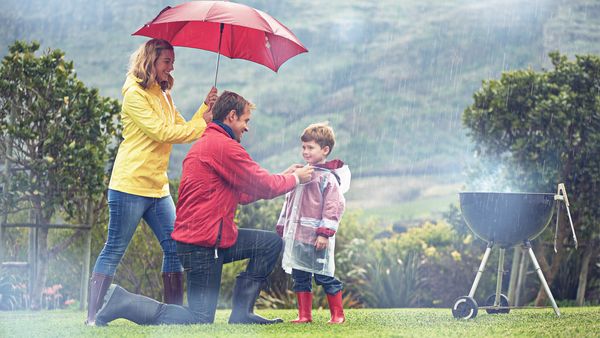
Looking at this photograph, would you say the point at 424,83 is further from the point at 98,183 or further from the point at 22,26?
the point at 98,183

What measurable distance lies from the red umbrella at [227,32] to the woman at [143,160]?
0.30 m

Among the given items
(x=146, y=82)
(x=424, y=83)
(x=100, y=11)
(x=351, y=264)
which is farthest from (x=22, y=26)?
(x=146, y=82)

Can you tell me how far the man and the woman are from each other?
165 mm

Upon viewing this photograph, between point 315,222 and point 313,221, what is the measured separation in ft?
0.05

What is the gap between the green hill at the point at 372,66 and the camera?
129 ft

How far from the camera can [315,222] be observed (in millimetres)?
5629

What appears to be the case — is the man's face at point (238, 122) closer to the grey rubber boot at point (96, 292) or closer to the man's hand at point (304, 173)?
the man's hand at point (304, 173)

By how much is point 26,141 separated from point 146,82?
2.79 metres

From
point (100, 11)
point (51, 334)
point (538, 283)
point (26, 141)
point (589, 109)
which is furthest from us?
point (100, 11)

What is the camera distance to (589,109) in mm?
8812

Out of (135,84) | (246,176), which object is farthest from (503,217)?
(135,84)

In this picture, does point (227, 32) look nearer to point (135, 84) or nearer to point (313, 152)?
point (135, 84)

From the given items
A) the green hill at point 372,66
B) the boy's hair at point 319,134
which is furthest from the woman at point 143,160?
the green hill at point 372,66

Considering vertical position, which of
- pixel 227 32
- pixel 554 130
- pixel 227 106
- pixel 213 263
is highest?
pixel 227 32
